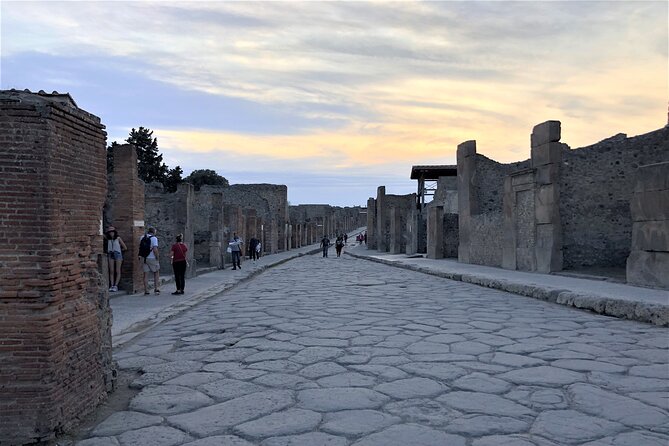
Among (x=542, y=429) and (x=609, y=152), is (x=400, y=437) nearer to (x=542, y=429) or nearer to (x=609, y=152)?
(x=542, y=429)

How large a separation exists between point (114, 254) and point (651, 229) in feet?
30.5

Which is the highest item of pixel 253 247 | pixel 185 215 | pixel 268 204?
pixel 268 204

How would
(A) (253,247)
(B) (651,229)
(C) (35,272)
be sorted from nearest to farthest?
(C) (35,272) < (B) (651,229) < (A) (253,247)

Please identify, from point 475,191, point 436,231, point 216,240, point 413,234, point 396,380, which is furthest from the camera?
point 413,234

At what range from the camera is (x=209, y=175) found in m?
56.6

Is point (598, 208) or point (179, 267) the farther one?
point (598, 208)

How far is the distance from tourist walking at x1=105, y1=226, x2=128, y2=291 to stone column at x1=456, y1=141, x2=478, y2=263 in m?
11.7

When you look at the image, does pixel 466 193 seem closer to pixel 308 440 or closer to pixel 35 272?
pixel 308 440

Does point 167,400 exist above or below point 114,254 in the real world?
below

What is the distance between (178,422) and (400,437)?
4.33 ft

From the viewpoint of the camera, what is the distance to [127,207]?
33.3ft

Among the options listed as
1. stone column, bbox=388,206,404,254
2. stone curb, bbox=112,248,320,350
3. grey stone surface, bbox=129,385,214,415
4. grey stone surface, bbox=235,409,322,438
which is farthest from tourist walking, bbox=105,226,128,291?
stone column, bbox=388,206,404,254

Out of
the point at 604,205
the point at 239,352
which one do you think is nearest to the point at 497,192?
the point at 604,205

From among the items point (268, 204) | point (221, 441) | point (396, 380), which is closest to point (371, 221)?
point (268, 204)
